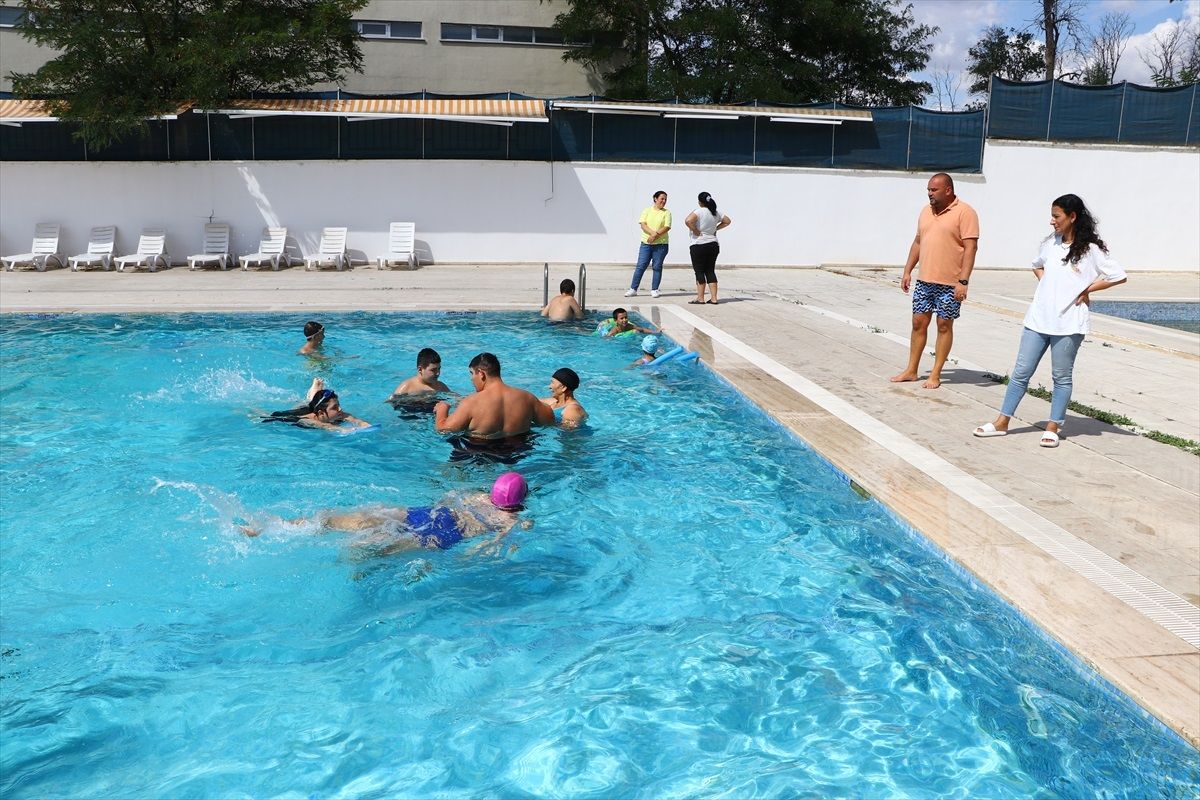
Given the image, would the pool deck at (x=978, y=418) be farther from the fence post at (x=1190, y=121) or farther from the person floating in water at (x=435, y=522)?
the fence post at (x=1190, y=121)

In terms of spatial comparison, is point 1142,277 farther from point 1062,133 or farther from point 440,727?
point 440,727

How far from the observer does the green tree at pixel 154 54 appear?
18766 mm

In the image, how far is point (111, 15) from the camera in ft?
63.9

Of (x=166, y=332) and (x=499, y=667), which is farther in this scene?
(x=166, y=332)

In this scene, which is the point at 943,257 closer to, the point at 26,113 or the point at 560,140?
the point at 560,140

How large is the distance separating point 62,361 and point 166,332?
5.02 ft

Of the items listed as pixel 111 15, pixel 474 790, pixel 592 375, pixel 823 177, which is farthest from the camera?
pixel 823 177

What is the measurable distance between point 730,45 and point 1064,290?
26.3 m

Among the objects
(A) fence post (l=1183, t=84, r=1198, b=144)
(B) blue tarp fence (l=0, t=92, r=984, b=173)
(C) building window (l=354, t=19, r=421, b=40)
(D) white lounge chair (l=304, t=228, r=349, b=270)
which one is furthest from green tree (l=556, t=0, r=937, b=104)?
(D) white lounge chair (l=304, t=228, r=349, b=270)

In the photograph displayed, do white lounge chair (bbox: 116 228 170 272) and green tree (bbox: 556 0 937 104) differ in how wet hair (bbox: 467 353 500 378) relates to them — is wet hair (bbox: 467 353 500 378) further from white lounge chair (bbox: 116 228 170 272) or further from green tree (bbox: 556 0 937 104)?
green tree (bbox: 556 0 937 104)

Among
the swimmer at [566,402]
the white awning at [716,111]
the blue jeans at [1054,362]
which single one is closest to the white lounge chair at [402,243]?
the white awning at [716,111]

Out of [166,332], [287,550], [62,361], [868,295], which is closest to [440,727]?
[287,550]

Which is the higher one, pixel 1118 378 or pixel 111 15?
pixel 111 15

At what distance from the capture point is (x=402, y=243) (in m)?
20.3
